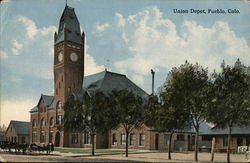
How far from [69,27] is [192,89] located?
7.13 m

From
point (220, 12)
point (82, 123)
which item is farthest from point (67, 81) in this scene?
point (220, 12)

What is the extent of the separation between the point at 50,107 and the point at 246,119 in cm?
2109

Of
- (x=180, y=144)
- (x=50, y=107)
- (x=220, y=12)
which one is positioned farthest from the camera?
(x=50, y=107)

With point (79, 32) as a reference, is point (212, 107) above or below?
below

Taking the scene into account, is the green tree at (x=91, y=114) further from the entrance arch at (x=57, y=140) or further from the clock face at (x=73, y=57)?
the entrance arch at (x=57, y=140)

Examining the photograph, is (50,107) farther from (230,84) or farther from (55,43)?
(230,84)

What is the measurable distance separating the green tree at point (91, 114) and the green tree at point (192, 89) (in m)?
4.28

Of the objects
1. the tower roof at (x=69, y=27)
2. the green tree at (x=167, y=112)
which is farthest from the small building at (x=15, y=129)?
the green tree at (x=167, y=112)

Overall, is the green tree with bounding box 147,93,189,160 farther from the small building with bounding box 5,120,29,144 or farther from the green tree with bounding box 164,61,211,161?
the small building with bounding box 5,120,29,144

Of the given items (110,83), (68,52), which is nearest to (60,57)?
(68,52)

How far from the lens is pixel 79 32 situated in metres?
19.3

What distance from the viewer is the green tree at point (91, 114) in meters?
21.1

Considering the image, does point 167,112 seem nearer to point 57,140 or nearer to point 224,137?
point 224,137

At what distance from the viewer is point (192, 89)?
18.5m
